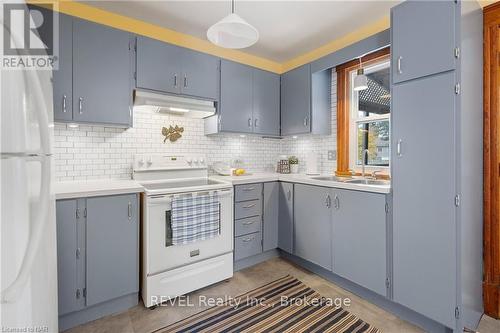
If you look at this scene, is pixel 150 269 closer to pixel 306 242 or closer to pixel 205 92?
pixel 306 242

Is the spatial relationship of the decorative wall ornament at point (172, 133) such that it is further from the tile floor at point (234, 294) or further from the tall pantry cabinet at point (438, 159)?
the tall pantry cabinet at point (438, 159)

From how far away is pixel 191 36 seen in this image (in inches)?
109

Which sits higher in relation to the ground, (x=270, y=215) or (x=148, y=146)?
(x=148, y=146)

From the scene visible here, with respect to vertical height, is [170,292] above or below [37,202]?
below

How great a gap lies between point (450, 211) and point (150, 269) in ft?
7.13

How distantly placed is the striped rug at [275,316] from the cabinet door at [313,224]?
1.20ft

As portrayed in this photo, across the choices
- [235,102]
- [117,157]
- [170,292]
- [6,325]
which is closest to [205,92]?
[235,102]


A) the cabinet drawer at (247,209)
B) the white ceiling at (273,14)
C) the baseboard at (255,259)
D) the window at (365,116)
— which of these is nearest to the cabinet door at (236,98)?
the white ceiling at (273,14)

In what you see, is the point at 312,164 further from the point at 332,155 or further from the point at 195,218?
the point at 195,218

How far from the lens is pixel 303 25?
253 cm

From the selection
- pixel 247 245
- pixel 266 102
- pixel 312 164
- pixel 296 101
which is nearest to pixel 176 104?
pixel 266 102

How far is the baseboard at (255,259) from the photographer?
103 inches

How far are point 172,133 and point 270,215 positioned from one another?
145 cm

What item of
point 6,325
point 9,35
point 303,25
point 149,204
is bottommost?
point 6,325
